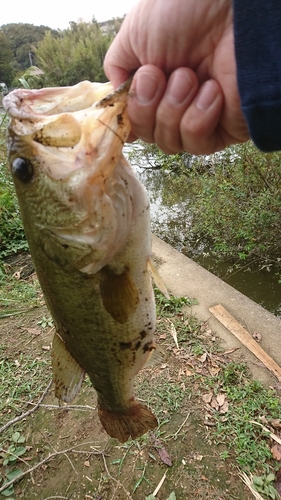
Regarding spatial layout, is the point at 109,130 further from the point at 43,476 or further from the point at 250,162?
the point at 250,162

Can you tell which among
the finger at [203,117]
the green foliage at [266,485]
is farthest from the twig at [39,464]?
the finger at [203,117]

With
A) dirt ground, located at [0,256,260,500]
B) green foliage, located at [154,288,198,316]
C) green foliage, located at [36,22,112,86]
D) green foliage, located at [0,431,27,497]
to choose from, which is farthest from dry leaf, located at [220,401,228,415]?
green foliage, located at [36,22,112,86]

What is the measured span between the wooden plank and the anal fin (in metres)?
1.95

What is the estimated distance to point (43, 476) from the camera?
8.48ft

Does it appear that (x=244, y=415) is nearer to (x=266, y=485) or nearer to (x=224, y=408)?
(x=224, y=408)

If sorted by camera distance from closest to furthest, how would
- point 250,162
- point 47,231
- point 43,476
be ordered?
point 47,231
point 43,476
point 250,162

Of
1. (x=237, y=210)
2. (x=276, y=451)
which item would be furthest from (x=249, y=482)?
(x=237, y=210)

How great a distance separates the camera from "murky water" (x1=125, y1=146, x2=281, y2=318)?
5239mm

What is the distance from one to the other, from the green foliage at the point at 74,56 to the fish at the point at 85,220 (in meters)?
28.4

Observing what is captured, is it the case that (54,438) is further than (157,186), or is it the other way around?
(157,186)

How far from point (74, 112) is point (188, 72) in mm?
390

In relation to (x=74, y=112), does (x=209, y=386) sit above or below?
below

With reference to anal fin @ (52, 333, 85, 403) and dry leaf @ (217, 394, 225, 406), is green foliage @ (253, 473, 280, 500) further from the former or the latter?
anal fin @ (52, 333, 85, 403)

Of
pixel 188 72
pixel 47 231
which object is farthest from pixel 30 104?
pixel 188 72
